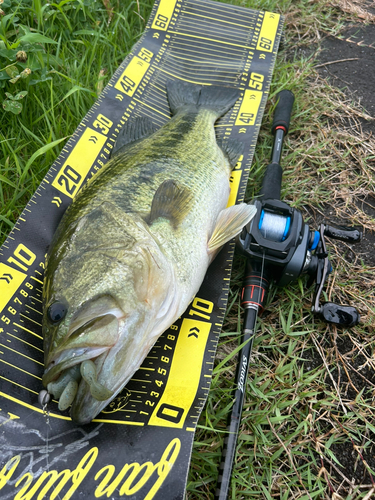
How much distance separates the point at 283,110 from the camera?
3539 mm

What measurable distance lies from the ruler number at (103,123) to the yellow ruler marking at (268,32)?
6.72 feet

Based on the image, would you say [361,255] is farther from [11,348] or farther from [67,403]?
[11,348]

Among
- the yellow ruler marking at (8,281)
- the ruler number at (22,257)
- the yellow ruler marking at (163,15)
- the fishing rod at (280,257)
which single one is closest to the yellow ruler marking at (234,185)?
the fishing rod at (280,257)

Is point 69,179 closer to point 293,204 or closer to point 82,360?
point 82,360

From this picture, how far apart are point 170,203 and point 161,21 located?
3050 millimetres

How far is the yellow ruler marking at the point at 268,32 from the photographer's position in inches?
163

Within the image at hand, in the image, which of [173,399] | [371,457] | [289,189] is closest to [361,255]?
[289,189]

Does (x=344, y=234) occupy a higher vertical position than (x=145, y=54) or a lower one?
lower

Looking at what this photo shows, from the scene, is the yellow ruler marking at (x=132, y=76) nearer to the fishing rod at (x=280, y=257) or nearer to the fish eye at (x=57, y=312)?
the fishing rod at (x=280, y=257)

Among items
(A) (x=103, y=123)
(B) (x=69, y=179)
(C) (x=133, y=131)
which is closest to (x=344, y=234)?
(C) (x=133, y=131)

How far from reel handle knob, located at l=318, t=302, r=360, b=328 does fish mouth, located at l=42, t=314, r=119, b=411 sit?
150 cm

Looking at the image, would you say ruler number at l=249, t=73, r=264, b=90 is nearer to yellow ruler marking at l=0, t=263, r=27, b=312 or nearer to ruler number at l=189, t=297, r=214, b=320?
ruler number at l=189, t=297, r=214, b=320

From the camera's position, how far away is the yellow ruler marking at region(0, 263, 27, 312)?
2.32 meters

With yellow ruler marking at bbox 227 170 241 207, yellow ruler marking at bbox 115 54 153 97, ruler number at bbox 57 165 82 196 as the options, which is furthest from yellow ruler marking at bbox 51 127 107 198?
yellow ruler marking at bbox 227 170 241 207
